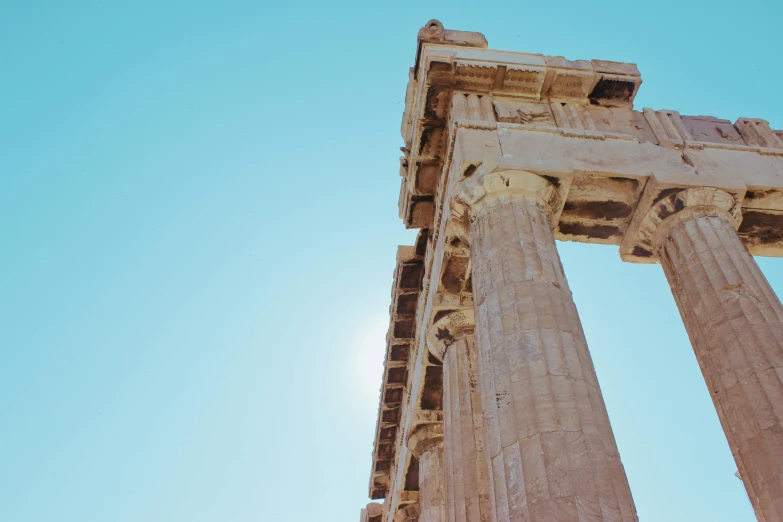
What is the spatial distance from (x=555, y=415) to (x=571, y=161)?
24.9 ft

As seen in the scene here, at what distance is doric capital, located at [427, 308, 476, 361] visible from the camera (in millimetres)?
17594

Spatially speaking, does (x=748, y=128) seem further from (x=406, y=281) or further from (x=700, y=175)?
(x=406, y=281)

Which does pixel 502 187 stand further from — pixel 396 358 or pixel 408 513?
pixel 408 513

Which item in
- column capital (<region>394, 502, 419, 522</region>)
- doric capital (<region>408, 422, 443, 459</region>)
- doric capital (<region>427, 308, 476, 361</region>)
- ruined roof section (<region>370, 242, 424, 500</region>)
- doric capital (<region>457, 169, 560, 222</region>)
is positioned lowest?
column capital (<region>394, 502, 419, 522</region>)

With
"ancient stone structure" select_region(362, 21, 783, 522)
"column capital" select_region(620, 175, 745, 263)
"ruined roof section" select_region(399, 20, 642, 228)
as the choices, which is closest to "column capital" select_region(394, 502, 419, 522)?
"ancient stone structure" select_region(362, 21, 783, 522)

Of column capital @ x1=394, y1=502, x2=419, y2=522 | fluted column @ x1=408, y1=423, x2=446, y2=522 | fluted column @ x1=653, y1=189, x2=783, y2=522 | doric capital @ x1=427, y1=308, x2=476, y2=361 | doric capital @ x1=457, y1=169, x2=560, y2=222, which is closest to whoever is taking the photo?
fluted column @ x1=653, y1=189, x2=783, y2=522

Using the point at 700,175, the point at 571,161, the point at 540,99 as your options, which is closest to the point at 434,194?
the point at 540,99

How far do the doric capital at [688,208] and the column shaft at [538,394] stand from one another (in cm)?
366

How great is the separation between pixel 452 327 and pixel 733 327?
22.8 feet

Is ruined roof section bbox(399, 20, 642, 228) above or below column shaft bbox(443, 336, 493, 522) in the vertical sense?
above

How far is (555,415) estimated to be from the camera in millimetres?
9555

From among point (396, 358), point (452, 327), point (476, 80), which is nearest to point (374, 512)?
point (396, 358)

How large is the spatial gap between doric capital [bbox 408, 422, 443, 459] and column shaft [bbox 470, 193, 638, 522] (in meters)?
8.67

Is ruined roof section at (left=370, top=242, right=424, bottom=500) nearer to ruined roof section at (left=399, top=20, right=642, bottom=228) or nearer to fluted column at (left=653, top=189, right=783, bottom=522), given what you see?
ruined roof section at (left=399, top=20, right=642, bottom=228)
